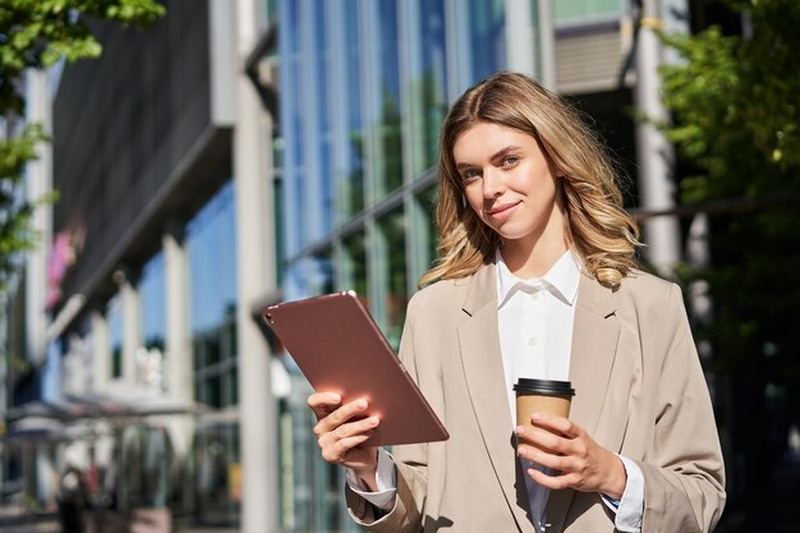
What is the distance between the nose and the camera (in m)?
2.64

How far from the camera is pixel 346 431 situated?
2.54 meters

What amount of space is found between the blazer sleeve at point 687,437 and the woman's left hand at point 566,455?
0.16 metres

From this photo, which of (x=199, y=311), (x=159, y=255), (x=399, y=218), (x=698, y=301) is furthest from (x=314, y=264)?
(x=159, y=255)

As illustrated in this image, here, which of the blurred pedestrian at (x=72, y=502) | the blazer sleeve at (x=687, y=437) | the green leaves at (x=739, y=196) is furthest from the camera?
the blurred pedestrian at (x=72, y=502)

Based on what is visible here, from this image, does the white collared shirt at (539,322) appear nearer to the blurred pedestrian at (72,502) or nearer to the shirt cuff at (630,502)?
the shirt cuff at (630,502)

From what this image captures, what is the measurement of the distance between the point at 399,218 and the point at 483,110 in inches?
530

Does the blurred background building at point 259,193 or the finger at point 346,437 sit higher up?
the blurred background building at point 259,193

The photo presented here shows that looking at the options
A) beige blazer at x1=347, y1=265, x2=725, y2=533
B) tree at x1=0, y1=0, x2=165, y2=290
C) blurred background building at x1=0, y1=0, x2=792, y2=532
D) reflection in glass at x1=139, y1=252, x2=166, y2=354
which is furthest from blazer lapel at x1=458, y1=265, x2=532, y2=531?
reflection in glass at x1=139, y1=252, x2=166, y2=354

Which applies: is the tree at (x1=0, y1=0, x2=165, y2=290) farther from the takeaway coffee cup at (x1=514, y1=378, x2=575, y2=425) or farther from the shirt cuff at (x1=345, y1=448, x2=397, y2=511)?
the takeaway coffee cup at (x1=514, y1=378, x2=575, y2=425)

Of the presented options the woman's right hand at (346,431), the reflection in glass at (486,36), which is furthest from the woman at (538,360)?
the reflection in glass at (486,36)

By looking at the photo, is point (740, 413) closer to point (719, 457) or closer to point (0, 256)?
point (0, 256)

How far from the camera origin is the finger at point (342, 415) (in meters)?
2.52

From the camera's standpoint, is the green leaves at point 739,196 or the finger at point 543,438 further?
the green leaves at point 739,196

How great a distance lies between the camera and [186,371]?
1479 inches
